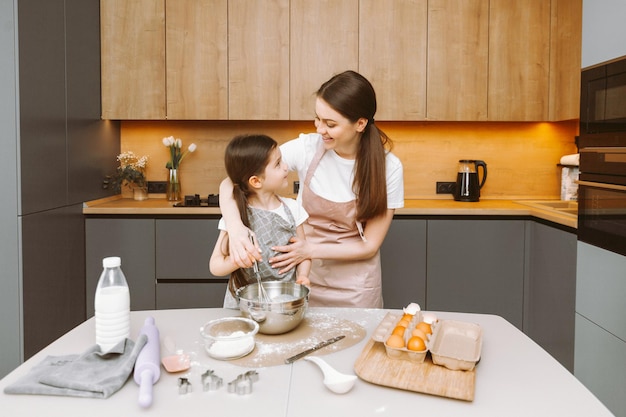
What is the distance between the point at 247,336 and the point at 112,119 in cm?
257

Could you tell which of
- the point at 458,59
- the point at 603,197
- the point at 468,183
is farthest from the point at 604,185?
the point at 458,59

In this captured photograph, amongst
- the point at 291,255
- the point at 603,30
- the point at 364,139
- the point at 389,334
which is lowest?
the point at 389,334

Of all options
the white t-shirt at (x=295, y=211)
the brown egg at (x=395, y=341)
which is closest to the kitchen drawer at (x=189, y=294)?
the white t-shirt at (x=295, y=211)

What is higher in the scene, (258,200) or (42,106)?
(42,106)

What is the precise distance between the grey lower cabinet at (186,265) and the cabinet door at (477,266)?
1.20 metres

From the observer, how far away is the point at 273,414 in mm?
871

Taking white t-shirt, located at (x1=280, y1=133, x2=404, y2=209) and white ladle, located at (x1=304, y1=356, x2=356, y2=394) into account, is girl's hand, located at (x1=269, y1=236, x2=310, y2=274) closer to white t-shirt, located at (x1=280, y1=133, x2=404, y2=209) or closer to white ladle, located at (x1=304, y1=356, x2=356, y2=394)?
white t-shirt, located at (x1=280, y1=133, x2=404, y2=209)

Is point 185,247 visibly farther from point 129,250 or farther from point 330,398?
point 330,398

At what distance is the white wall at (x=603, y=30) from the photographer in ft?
6.50

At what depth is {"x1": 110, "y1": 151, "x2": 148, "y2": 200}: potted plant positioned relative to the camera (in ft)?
10.8

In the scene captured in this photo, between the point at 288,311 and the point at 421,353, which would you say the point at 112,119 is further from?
the point at 421,353

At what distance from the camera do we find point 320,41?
3129 millimetres

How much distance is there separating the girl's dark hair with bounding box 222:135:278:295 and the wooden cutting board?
2.22 ft

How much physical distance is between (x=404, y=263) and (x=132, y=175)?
1737 millimetres
